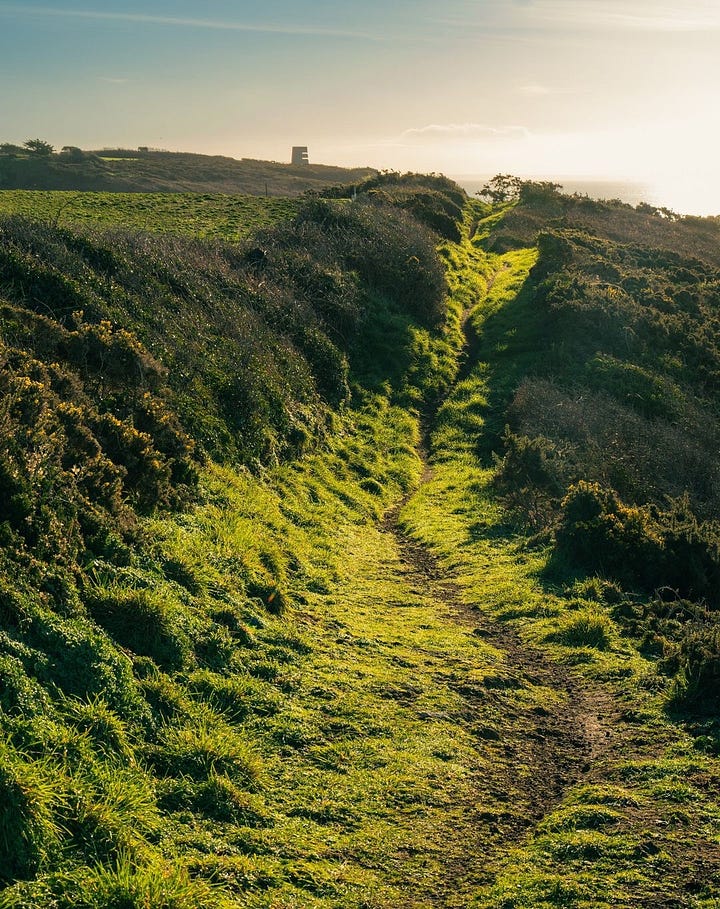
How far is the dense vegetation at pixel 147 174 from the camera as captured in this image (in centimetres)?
6931

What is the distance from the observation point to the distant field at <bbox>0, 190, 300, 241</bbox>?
40250 mm

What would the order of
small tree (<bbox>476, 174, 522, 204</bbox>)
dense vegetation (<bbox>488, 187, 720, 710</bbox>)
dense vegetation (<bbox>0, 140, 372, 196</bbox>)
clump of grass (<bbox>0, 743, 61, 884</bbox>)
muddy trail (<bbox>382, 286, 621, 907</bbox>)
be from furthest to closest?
small tree (<bbox>476, 174, 522, 204</bbox>) < dense vegetation (<bbox>0, 140, 372, 196</bbox>) < dense vegetation (<bbox>488, 187, 720, 710</bbox>) < muddy trail (<bbox>382, 286, 621, 907</bbox>) < clump of grass (<bbox>0, 743, 61, 884</bbox>)

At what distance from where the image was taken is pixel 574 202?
64688mm

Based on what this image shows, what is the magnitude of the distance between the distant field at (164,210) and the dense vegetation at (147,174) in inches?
519

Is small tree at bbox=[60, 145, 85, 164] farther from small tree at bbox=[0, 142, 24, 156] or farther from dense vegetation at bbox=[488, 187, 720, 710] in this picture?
dense vegetation at bbox=[488, 187, 720, 710]

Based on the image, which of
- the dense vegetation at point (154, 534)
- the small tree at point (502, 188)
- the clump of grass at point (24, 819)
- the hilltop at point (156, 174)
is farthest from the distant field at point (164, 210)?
the clump of grass at point (24, 819)

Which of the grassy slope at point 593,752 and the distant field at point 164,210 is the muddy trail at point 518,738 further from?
the distant field at point 164,210

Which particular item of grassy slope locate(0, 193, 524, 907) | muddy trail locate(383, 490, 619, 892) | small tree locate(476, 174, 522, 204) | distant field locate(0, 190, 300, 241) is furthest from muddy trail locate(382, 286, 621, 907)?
small tree locate(476, 174, 522, 204)

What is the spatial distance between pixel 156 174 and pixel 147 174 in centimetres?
167

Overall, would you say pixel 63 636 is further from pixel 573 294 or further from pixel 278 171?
pixel 278 171

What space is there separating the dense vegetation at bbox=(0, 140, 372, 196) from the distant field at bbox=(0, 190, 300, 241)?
13176 mm

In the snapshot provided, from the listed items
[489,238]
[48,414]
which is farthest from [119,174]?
[48,414]

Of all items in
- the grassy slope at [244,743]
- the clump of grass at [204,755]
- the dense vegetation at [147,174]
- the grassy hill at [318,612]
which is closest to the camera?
the grassy slope at [244,743]

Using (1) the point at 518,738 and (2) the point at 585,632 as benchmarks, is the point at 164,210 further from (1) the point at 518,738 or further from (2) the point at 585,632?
(1) the point at 518,738
